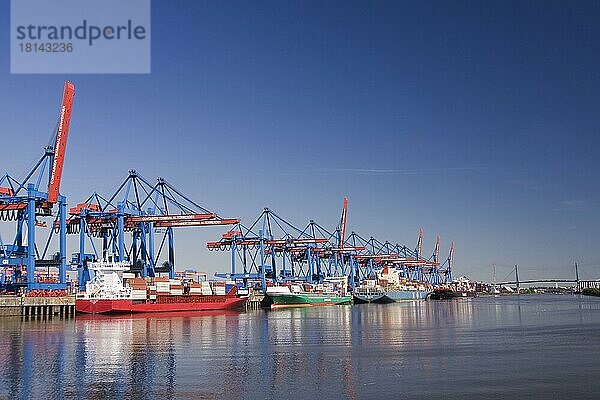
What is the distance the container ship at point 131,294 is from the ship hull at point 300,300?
1784 cm

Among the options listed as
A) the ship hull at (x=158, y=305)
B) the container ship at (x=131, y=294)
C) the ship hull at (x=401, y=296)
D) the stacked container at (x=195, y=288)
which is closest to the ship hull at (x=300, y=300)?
the ship hull at (x=158, y=305)

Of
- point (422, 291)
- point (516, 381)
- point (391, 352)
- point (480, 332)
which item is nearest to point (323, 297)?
point (422, 291)

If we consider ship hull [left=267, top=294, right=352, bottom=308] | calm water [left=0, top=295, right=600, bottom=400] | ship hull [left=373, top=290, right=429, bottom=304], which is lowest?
ship hull [left=373, top=290, right=429, bottom=304]

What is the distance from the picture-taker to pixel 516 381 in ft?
64.1

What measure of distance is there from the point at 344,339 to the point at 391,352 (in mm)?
7263

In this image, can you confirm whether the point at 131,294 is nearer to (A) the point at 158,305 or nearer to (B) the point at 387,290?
(A) the point at 158,305

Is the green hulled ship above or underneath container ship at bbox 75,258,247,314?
underneath

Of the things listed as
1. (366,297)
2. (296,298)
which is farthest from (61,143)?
(366,297)

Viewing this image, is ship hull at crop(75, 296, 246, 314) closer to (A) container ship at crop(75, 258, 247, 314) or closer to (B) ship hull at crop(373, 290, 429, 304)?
(A) container ship at crop(75, 258, 247, 314)

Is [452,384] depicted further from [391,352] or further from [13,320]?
[13,320]

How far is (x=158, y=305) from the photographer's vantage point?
70.7m

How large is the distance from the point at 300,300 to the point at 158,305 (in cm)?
3199

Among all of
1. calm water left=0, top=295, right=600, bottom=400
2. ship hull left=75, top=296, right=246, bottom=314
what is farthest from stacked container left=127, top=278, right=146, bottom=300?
calm water left=0, top=295, right=600, bottom=400

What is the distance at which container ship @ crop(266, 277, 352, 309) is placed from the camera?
96062 mm
